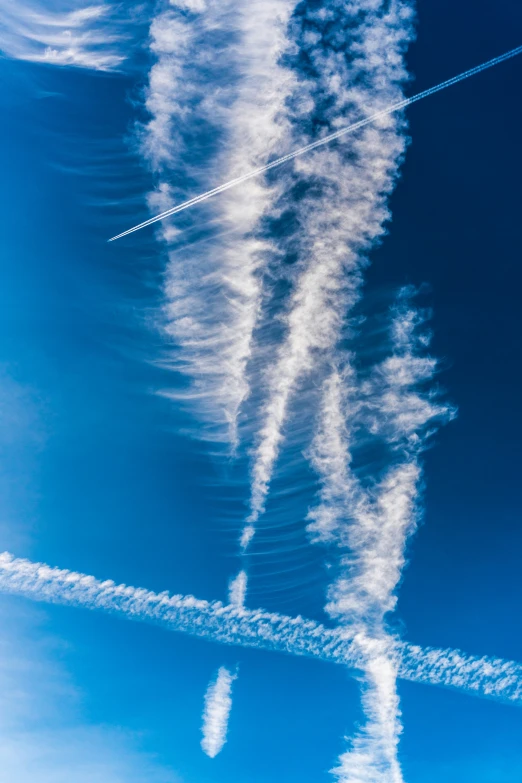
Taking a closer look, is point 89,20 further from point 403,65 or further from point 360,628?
point 360,628

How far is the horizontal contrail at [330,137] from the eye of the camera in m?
10.9

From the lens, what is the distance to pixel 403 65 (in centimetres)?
1080

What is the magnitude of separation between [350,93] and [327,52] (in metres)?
1.13

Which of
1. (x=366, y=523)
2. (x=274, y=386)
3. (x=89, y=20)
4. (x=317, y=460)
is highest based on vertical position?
(x=89, y=20)

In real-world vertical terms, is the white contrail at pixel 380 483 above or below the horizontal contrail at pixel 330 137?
below

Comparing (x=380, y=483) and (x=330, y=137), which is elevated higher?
(x=330, y=137)

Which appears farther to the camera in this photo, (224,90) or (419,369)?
(419,369)

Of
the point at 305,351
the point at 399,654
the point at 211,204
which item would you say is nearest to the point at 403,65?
the point at 211,204

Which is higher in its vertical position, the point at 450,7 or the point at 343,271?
the point at 450,7

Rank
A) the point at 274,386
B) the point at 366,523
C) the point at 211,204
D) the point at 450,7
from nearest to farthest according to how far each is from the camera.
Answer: the point at 450,7
the point at 211,204
the point at 274,386
the point at 366,523

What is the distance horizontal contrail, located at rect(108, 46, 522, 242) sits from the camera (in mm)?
10938

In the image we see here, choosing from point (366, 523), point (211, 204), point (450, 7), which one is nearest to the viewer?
point (450, 7)

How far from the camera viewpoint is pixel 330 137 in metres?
11.2

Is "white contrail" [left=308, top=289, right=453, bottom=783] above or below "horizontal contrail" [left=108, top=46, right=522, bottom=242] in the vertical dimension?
below
